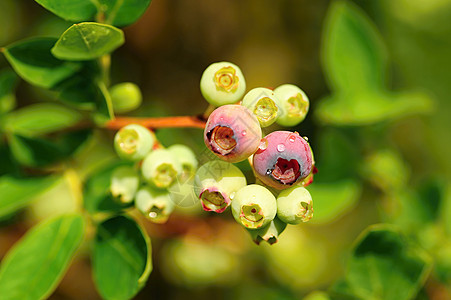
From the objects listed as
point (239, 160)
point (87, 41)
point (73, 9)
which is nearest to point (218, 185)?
point (239, 160)

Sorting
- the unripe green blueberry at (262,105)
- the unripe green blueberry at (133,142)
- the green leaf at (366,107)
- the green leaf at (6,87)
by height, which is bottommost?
the green leaf at (6,87)

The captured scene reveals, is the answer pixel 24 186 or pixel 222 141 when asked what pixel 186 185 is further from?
pixel 24 186

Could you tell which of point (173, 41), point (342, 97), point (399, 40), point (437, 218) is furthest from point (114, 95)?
point (399, 40)

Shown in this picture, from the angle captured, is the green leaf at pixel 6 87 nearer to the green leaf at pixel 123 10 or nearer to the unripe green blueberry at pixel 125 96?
the unripe green blueberry at pixel 125 96

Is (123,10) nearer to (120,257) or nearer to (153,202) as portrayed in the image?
(153,202)

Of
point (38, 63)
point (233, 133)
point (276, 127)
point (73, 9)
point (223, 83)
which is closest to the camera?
point (233, 133)

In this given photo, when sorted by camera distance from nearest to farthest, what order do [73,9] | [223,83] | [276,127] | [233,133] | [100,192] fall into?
[233,133]
[223,83]
[73,9]
[100,192]
[276,127]

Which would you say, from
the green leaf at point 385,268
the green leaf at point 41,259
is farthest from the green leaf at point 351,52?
the green leaf at point 41,259
